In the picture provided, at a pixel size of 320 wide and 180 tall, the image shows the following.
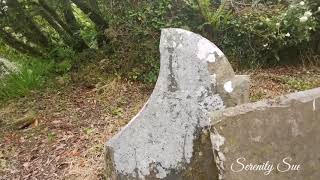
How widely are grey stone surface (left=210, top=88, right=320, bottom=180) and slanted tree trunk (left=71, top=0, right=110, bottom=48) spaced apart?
11.5 feet

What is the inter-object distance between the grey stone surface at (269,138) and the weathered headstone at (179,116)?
398 mm

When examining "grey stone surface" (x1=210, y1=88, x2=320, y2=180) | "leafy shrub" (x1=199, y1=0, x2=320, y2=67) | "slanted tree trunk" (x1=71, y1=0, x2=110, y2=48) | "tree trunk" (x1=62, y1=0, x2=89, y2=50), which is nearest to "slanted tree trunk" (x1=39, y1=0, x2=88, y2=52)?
"tree trunk" (x1=62, y1=0, x2=89, y2=50)

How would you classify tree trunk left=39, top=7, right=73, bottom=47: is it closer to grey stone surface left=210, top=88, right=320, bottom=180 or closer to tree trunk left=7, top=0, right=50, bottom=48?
tree trunk left=7, top=0, right=50, bottom=48

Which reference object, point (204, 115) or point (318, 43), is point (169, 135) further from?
point (318, 43)

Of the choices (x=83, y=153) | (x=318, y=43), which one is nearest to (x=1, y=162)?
(x=83, y=153)

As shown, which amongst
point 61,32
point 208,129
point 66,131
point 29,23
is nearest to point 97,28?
point 61,32

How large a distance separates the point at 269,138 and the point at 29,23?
4295mm

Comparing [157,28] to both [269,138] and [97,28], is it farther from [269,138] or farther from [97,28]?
[269,138]

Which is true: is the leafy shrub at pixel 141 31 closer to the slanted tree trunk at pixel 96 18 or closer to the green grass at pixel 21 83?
the slanted tree trunk at pixel 96 18

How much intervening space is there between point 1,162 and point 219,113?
98.5 inches

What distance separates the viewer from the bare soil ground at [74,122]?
4.51 m

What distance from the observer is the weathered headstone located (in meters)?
3.61

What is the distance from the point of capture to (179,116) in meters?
3.74

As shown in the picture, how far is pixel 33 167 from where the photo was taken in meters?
4.58
